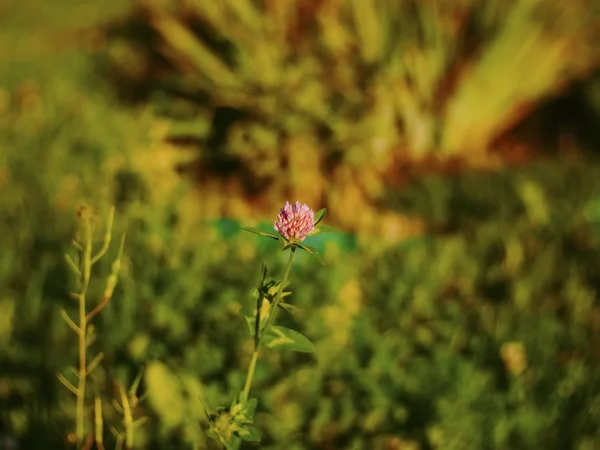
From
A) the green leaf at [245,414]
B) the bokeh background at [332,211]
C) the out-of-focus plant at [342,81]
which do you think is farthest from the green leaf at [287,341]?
the out-of-focus plant at [342,81]

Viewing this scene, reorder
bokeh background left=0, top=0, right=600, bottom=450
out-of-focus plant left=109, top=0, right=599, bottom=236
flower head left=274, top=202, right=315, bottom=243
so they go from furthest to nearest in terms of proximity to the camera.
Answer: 1. out-of-focus plant left=109, top=0, right=599, bottom=236
2. bokeh background left=0, top=0, right=600, bottom=450
3. flower head left=274, top=202, right=315, bottom=243

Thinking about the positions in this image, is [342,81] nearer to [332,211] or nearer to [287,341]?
[332,211]

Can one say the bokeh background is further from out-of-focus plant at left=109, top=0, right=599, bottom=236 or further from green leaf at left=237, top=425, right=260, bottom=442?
green leaf at left=237, top=425, right=260, bottom=442

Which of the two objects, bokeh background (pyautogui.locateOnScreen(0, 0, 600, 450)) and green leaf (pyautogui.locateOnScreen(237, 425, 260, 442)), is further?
bokeh background (pyautogui.locateOnScreen(0, 0, 600, 450))

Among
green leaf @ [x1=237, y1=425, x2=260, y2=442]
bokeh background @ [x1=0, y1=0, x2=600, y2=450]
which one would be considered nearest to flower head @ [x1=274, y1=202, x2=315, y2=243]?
green leaf @ [x1=237, y1=425, x2=260, y2=442]

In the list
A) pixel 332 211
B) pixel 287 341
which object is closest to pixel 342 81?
pixel 332 211

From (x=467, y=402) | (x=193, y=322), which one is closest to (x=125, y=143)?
(x=193, y=322)

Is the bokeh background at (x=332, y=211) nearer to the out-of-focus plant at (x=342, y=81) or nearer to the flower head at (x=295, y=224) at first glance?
the out-of-focus plant at (x=342, y=81)
